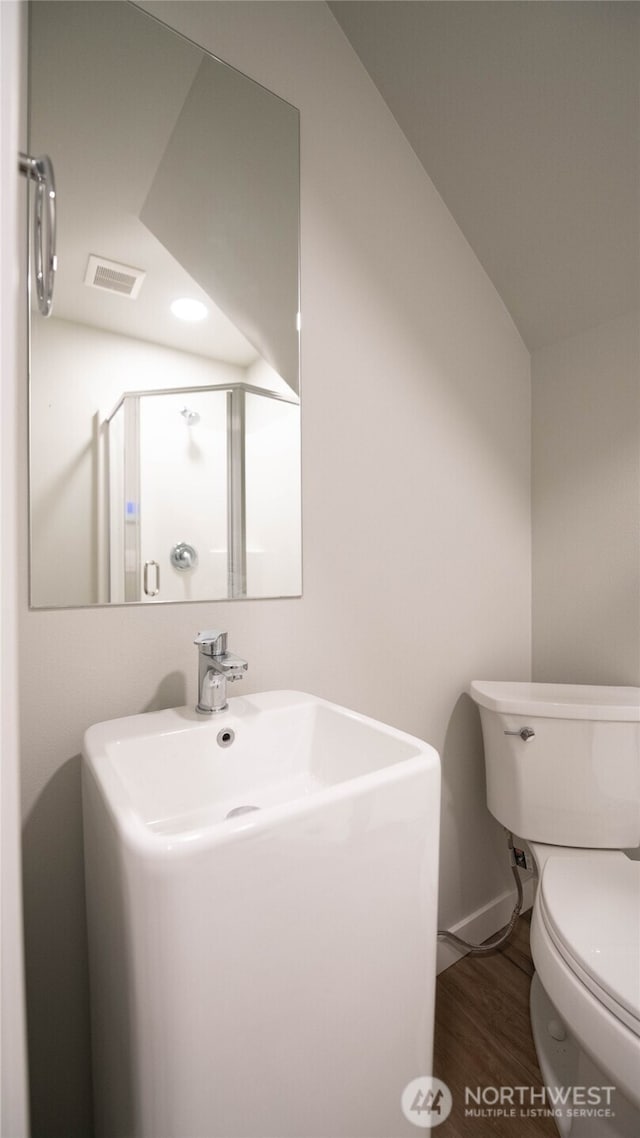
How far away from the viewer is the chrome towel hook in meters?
0.52

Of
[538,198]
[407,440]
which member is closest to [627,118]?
[538,198]

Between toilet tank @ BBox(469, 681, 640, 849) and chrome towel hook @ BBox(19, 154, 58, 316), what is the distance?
122 centimetres

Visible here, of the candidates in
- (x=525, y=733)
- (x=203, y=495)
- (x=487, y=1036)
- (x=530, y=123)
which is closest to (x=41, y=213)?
(x=203, y=495)

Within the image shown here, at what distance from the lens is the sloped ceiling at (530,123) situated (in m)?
1.07

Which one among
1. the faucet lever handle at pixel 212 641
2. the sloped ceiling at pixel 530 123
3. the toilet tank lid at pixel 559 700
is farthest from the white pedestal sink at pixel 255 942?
the sloped ceiling at pixel 530 123

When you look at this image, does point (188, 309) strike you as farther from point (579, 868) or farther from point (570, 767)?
point (579, 868)

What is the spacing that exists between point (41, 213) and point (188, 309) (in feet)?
1.29

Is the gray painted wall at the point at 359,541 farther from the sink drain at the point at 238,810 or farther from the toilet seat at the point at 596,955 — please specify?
the toilet seat at the point at 596,955

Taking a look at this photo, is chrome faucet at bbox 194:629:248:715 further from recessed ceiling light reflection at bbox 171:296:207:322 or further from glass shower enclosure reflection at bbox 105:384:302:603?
recessed ceiling light reflection at bbox 171:296:207:322

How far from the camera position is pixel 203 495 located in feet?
3.27

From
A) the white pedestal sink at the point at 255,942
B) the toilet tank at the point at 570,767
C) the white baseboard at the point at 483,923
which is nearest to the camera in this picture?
the white pedestal sink at the point at 255,942

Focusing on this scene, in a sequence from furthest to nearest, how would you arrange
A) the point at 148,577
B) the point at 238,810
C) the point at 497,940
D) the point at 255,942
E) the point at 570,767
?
the point at 497,940 < the point at 570,767 < the point at 148,577 < the point at 238,810 < the point at 255,942

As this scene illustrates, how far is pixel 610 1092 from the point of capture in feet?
3.18

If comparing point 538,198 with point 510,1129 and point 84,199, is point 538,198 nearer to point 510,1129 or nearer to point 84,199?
point 84,199
